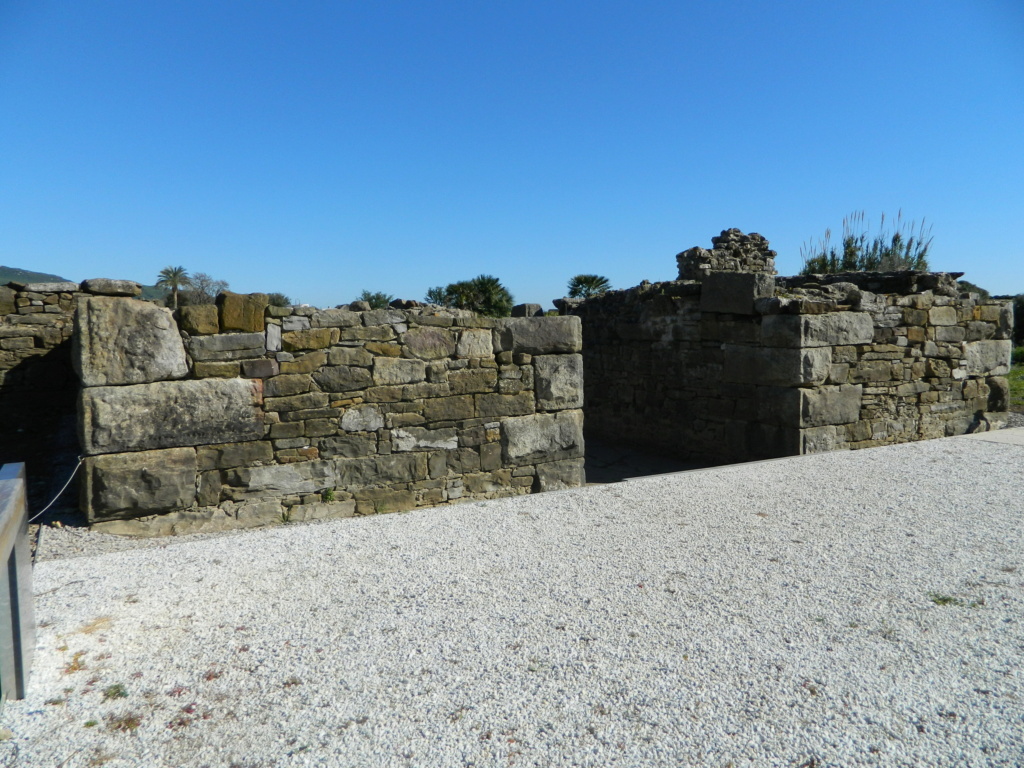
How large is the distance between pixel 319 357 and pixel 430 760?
3510 mm

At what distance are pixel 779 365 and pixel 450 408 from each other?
3.83m

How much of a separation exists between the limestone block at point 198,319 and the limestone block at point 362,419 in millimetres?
1158

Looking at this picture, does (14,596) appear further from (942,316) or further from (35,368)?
(942,316)

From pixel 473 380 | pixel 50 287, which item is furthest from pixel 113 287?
pixel 50 287

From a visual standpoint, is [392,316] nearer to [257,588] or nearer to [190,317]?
[190,317]

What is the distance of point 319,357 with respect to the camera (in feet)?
17.3

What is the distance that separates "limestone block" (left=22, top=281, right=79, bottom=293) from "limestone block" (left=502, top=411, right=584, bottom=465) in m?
5.64

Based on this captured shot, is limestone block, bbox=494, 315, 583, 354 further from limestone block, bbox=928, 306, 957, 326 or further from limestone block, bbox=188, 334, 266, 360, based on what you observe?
limestone block, bbox=928, 306, 957, 326

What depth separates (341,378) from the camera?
5.32 metres

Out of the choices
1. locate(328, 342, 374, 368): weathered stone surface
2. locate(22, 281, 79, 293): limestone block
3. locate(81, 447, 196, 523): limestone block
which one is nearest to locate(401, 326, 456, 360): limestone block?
locate(328, 342, 374, 368): weathered stone surface

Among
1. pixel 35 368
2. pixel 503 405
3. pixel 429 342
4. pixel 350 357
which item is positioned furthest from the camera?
pixel 35 368

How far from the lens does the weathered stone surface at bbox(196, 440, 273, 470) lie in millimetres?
5012

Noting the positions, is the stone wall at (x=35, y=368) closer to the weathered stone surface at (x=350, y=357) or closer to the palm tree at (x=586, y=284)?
the weathered stone surface at (x=350, y=357)

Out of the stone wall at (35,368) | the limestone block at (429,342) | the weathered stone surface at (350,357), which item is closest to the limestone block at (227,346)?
the weathered stone surface at (350,357)
